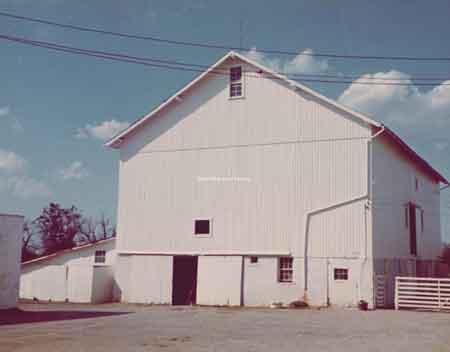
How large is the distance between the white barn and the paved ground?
3.21m

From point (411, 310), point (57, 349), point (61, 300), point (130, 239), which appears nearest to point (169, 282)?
point (130, 239)

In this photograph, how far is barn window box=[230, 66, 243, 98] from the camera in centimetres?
Answer: 3028

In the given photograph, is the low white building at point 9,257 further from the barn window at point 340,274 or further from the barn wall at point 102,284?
the barn window at point 340,274

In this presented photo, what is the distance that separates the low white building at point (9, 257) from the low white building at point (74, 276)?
714 centimetres

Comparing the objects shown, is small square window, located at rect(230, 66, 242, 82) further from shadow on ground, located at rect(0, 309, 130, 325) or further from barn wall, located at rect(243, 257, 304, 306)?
shadow on ground, located at rect(0, 309, 130, 325)

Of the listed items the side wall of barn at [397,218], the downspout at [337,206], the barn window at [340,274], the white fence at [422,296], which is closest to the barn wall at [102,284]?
the downspout at [337,206]

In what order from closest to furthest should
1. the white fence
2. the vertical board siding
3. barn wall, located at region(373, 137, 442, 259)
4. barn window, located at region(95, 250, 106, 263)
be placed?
the white fence < the vertical board siding < barn wall, located at region(373, 137, 442, 259) < barn window, located at region(95, 250, 106, 263)

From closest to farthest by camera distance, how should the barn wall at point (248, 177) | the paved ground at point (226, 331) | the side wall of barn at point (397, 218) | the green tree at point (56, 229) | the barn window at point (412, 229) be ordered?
the paved ground at point (226, 331) < the barn wall at point (248, 177) < the side wall of barn at point (397, 218) < the barn window at point (412, 229) < the green tree at point (56, 229)

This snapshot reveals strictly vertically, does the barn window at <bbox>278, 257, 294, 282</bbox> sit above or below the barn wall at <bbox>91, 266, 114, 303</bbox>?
above

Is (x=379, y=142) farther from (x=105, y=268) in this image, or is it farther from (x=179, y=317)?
(x=105, y=268)

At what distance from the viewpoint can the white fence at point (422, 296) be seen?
2566cm

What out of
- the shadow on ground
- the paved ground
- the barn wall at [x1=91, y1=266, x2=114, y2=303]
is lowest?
the shadow on ground

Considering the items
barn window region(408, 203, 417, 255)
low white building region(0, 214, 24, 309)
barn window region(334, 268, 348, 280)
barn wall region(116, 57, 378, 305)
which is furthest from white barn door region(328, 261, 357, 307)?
low white building region(0, 214, 24, 309)

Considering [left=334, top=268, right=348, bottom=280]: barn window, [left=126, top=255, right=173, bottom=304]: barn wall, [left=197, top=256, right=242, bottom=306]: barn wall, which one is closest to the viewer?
[left=334, top=268, right=348, bottom=280]: barn window
